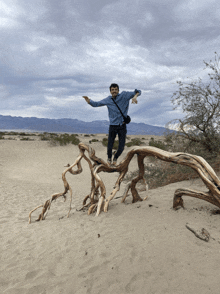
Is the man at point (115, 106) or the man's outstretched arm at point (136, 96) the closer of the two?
the man's outstretched arm at point (136, 96)

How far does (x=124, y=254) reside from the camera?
2725 mm

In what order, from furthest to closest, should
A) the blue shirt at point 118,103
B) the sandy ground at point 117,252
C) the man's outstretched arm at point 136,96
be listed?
the blue shirt at point 118,103
the man's outstretched arm at point 136,96
the sandy ground at point 117,252

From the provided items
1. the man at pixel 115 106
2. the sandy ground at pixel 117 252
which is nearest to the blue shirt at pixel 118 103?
the man at pixel 115 106

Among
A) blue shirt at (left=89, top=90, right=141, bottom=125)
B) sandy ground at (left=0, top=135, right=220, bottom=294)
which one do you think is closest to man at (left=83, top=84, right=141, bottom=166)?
blue shirt at (left=89, top=90, right=141, bottom=125)

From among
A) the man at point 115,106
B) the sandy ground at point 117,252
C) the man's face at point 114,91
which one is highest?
the man's face at point 114,91

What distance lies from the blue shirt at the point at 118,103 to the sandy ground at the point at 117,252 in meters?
1.97

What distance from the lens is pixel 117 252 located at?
2.79 meters

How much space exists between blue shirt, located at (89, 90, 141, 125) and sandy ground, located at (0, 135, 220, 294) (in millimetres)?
1973

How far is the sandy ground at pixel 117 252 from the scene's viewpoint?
88.4 inches

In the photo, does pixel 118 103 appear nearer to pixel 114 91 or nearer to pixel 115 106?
pixel 115 106

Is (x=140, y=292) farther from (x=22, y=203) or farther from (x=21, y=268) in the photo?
(x=22, y=203)

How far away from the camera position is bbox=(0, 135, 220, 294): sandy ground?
2.25m

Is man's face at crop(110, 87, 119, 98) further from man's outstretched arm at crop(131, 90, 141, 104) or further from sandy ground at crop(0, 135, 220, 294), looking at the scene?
sandy ground at crop(0, 135, 220, 294)

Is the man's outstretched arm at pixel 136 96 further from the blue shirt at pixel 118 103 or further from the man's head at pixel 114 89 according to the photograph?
the man's head at pixel 114 89
